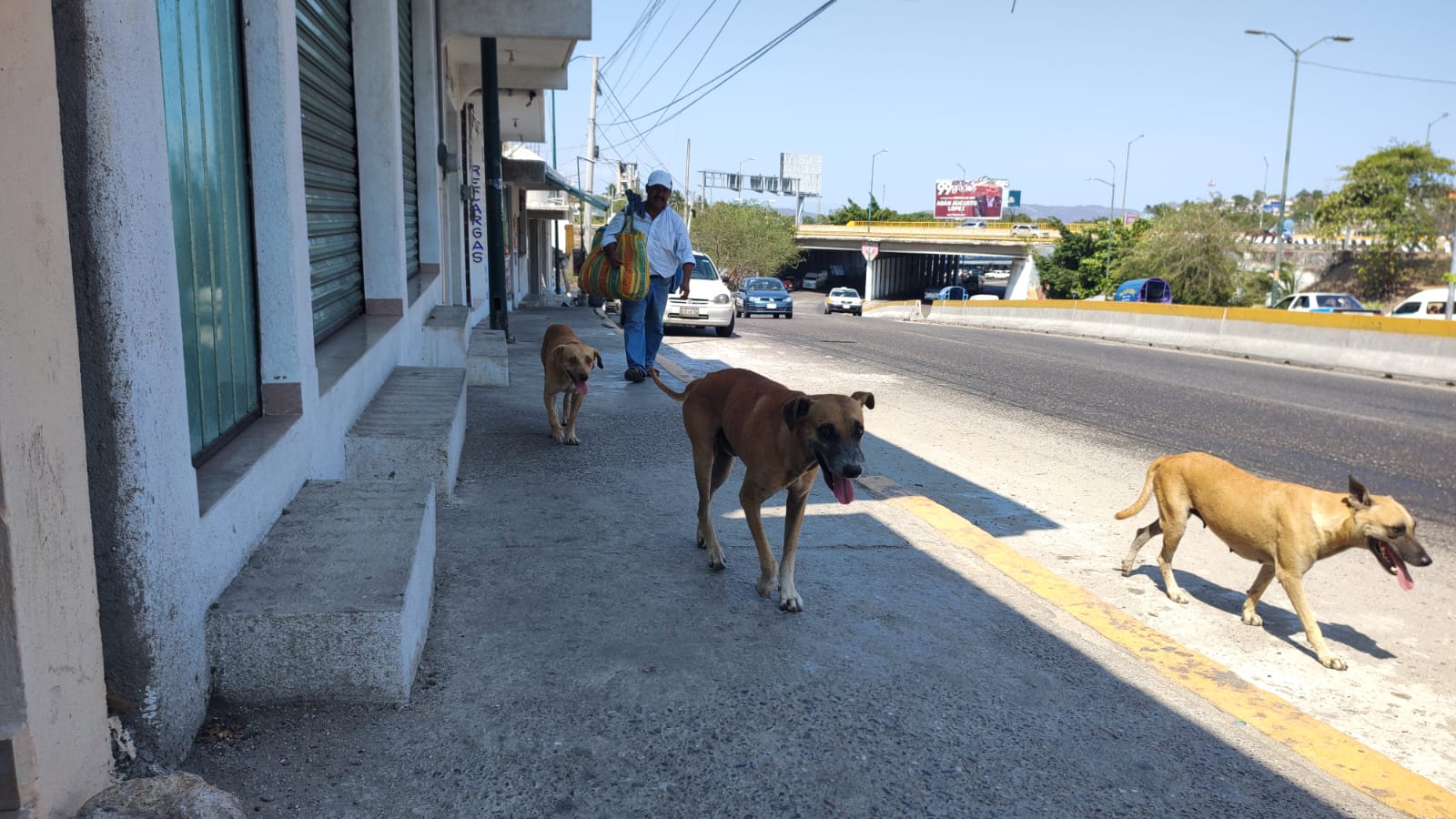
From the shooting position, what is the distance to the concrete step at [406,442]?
4883mm

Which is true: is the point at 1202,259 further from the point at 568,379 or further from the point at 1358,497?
the point at 1358,497

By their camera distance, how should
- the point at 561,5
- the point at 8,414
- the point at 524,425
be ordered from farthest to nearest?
1. the point at 561,5
2. the point at 524,425
3. the point at 8,414

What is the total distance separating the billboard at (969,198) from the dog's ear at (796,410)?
145842 millimetres

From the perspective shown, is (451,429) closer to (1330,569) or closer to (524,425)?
(524,425)

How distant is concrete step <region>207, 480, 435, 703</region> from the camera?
112 inches

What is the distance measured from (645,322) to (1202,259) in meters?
46.3

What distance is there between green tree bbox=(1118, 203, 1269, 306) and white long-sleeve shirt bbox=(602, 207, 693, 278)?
148 ft

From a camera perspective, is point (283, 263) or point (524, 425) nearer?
point (283, 263)

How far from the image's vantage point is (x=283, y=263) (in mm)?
4008

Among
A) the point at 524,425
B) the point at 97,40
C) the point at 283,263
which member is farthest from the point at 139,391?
the point at 524,425

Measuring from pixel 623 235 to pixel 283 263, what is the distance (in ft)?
17.0

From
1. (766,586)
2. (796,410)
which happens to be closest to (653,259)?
(766,586)

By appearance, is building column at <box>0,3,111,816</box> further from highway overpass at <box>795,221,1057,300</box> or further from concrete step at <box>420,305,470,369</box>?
highway overpass at <box>795,221,1057,300</box>

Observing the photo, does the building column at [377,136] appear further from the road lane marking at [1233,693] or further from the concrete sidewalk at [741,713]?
the road lane marking at [1233,693]
